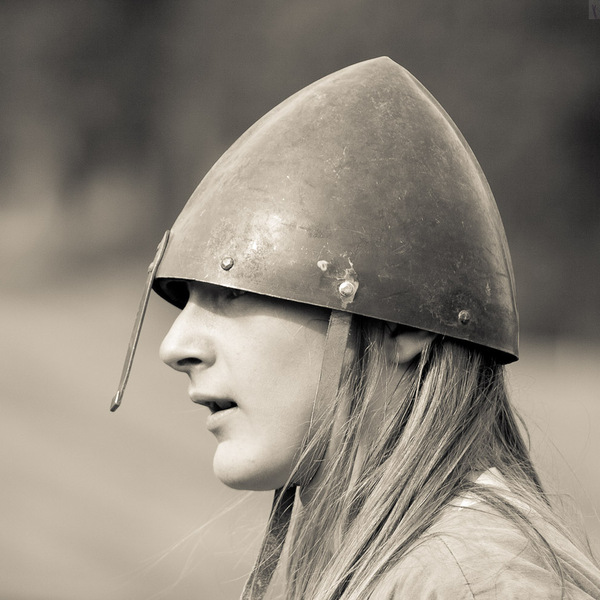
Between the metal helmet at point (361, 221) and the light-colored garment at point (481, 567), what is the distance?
377 mm

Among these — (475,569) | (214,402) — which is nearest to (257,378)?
(214,402)

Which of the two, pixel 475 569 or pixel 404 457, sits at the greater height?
pixel 404 457

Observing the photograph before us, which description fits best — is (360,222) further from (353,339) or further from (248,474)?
(248,474)

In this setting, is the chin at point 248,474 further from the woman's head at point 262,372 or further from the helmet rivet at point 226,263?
the helmet rivet at point 226,263

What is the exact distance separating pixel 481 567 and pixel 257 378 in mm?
529

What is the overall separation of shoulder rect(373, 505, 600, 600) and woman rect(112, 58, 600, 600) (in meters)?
0.11

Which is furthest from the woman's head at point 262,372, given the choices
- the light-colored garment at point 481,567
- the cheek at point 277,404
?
the light-colored garment at point 481,567

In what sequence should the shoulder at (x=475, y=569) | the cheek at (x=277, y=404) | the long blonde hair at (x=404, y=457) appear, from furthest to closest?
the cheek at (x=277, y=404) < the long blonde hair at (x=404, y=457) < the shoulder at (x=475, y=569)

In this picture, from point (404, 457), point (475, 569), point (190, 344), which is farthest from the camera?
point (190, 344)

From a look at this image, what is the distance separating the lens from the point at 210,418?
1852mm

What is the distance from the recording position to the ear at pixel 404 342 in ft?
5.98

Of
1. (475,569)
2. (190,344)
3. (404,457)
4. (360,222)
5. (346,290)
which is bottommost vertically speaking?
(475,569)

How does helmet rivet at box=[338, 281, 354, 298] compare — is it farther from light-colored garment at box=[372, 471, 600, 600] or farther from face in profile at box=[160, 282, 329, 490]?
light-colored garment at box=[372, 471, 600, 600]

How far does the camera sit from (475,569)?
56.5 inches
